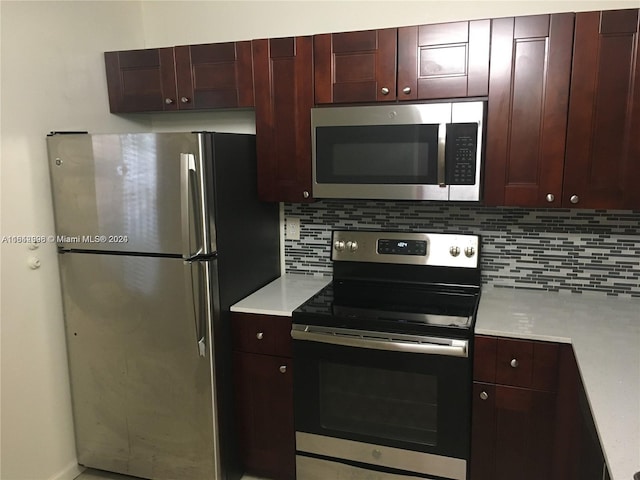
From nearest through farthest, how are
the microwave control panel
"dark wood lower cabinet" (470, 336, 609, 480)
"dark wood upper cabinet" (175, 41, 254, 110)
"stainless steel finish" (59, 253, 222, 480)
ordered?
"dark wood lower cabinet" (470, 336, 609, 480) < the microwave control panel < "stainless steel finish" (59, 253, 222, 480) < "dark wood upper cabinet" (175, 41, 254, 110)

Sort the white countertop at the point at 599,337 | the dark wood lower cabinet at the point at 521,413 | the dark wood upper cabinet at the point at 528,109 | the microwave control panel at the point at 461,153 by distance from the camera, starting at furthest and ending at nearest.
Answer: the microwave control panel at the point at 461,153
the dark wood upper cabinet at the point at 528,109
the dark wood lower cabinet at the point at 521,413
the white countertop at the point at 599,337

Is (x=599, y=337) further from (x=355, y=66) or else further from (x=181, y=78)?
(x=181, y=78)

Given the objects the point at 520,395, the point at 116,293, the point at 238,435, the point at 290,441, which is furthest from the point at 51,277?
the point at 520,395

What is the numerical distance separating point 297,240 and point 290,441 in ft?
3.32

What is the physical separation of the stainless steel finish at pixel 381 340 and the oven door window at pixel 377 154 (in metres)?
0.64

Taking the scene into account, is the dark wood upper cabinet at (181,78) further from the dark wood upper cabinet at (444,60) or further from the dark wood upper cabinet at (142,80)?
the dark wood upper cabinet at (444,60)

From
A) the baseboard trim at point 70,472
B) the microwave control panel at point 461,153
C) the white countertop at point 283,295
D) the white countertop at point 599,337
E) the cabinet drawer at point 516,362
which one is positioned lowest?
the baseboard trim at point 70,472

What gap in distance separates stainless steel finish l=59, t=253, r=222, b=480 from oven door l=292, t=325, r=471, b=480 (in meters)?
0.43

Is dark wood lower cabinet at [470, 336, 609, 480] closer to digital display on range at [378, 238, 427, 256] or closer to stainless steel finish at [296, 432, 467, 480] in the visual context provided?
stainless steel finish at [296, 432, 467, 480]

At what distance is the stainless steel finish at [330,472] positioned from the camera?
83.6 inches

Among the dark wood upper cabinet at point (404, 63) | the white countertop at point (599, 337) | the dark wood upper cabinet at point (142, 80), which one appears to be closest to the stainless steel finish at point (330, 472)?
A: the white countertop at point (599, 337)

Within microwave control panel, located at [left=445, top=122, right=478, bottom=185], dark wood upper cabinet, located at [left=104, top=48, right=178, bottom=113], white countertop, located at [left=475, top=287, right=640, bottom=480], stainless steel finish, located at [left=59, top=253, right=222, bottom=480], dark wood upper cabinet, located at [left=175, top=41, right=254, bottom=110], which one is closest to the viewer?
white countertop, located at [left=475, top=287, right=640, bottom=480]

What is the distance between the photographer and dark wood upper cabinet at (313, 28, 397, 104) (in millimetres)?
2109

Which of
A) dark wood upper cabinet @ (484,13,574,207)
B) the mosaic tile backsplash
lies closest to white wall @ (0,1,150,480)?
the mosaic tile backsplash
